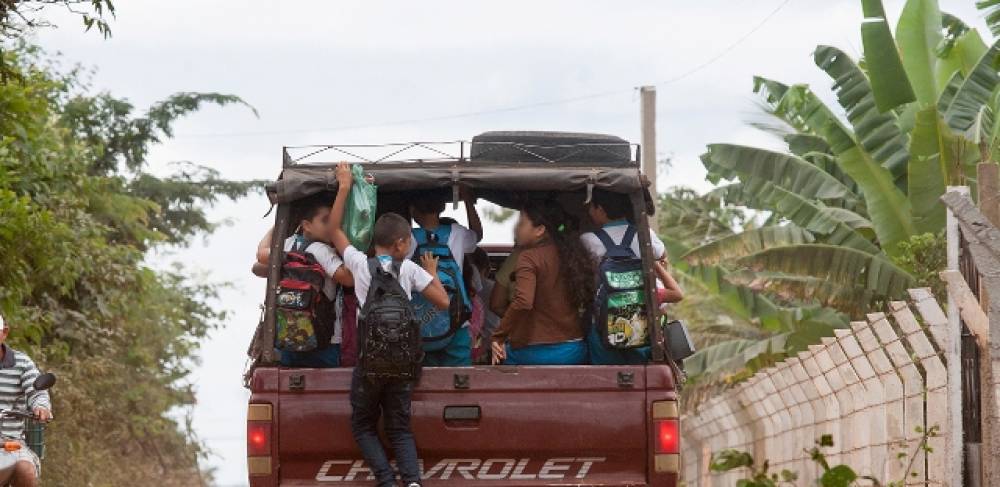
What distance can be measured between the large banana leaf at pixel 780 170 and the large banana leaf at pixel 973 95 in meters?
2.83

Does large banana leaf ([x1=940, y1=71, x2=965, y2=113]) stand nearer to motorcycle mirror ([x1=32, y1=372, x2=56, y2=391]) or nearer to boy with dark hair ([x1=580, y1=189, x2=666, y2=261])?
boy with dark hair ([x1=580, y1=189, x2=666, y2=261])

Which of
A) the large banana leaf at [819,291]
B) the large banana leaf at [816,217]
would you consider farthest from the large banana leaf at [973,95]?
the large banana leaf at [819,291]

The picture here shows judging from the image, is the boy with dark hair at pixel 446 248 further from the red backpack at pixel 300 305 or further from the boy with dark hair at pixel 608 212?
the boy with dark hair at pixel 608 212

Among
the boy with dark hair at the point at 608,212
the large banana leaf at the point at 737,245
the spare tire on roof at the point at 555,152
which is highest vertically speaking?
the large banana leaf at the point at 737,245

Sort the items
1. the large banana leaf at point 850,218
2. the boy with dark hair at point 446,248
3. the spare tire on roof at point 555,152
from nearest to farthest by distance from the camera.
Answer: the boy with dark hair at point 446,248
the spare tire on roof at point 555,152
the large banana leaf at point 850,218

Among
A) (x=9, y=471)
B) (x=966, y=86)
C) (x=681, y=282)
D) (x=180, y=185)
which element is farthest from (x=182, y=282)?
(x=9, y=471)

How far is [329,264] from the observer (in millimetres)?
10242

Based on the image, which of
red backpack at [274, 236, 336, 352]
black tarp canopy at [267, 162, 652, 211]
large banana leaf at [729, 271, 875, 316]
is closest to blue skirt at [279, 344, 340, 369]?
red backpack at [274, 236, 336, 352]

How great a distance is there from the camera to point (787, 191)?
87.2 ft

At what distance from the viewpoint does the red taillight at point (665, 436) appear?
9859 mm

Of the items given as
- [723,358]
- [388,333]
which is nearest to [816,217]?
[723,358]

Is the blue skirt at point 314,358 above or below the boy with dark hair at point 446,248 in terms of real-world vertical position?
below

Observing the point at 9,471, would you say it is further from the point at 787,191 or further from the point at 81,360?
the point at 787,191

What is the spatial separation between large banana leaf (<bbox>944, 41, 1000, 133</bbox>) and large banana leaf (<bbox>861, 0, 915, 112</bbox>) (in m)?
Result: 0.62
